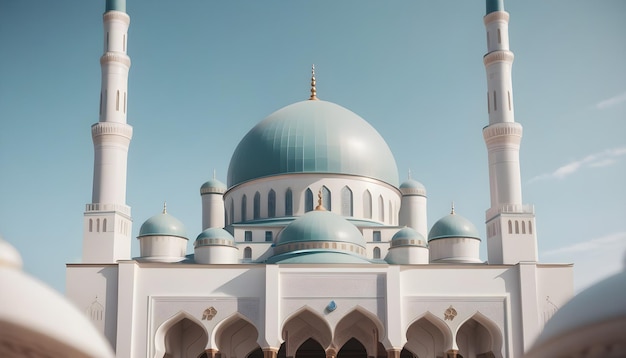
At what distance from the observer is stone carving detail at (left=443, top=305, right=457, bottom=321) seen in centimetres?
1989

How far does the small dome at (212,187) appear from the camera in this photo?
27.4 meters

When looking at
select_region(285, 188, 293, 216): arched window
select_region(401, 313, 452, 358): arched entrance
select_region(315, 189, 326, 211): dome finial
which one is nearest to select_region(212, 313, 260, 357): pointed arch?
select_region(401, 313, 452, 358): arched entrance

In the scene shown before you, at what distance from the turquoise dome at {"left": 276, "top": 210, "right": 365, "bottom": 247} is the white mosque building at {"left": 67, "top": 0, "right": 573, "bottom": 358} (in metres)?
0.04

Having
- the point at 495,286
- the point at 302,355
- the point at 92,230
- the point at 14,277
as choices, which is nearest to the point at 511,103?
the point at 495,286

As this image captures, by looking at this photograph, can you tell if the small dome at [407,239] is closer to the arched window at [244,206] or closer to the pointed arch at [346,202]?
the pointed arch at [346,202]

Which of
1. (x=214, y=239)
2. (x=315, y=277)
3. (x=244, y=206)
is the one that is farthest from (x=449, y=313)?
(x=244, y=206)

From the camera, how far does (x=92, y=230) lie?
20328mm

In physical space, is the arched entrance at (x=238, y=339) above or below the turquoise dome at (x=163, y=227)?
below

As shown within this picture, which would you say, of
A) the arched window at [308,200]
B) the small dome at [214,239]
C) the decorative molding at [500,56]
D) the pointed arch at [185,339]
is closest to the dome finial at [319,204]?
the arched window at [308,200]

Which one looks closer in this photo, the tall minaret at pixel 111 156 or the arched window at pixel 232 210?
the tall minaret at pixel 111 156

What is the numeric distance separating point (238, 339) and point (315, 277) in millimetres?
2840

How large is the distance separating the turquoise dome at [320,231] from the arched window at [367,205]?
315 centimetres

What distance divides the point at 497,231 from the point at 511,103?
3471mm

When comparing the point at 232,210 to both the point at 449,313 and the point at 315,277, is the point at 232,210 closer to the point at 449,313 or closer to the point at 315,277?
the point at 315,277
